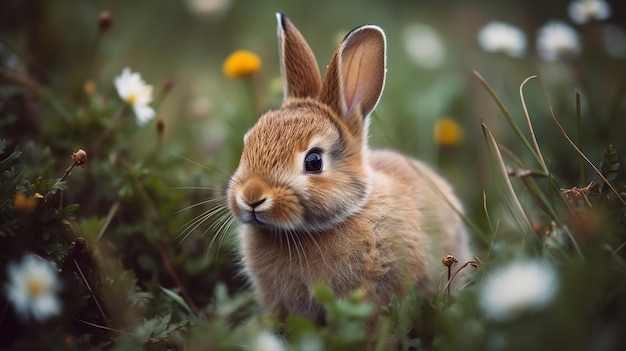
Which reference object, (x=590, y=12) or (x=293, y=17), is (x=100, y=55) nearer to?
(x=293, y=17)

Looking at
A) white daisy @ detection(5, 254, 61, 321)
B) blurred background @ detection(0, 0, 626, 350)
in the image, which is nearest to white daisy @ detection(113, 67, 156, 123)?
blurred background @ detection(0, 0, 626, 350)

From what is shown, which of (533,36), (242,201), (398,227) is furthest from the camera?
(533,36)

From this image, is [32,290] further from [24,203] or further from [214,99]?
[214,99]

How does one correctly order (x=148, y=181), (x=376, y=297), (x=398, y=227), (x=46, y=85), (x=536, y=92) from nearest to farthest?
(x=376, y=297), (x=398, y=227), (x=148, y=181), (x=46, y=85), (x=536, y=92)

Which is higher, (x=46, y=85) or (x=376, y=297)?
(x=46, y=85)

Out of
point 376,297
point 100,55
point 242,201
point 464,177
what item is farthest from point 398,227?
point 100,55

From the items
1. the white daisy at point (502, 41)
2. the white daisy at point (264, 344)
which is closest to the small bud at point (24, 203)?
the white daisy at point (264, 344)

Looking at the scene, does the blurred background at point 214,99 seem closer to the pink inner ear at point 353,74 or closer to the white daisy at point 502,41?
the white daisy at point 502,41
